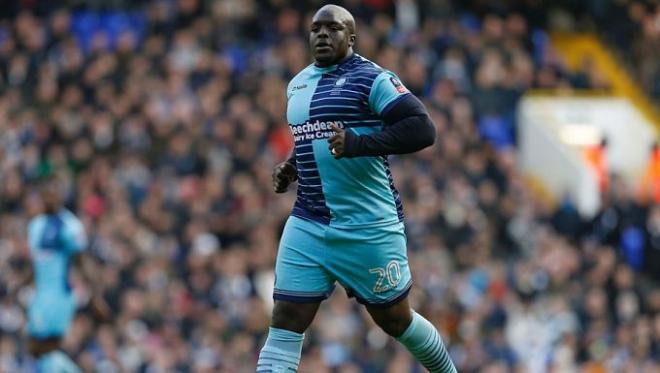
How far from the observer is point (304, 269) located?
28.5 ft

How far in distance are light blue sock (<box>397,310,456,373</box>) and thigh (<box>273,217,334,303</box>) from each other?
0.58m

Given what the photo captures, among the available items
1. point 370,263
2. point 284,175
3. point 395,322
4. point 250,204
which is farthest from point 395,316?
point 250,204

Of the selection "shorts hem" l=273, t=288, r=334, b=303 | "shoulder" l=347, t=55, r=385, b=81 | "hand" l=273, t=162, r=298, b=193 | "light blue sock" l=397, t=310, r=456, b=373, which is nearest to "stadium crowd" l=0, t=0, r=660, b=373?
"hand" l=273, t=162, r=298, b=193

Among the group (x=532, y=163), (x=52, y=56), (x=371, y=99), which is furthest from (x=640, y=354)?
(x=371, y=99)

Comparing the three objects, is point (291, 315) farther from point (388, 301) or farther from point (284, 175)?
point (284, 175)

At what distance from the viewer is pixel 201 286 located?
18.1m

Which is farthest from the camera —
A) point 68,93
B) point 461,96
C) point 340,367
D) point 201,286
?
point 461,96

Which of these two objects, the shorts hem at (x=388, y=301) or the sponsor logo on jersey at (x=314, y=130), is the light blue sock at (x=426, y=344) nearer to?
the shorts hem at (x=388, y=301)

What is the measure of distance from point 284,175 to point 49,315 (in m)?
4.59

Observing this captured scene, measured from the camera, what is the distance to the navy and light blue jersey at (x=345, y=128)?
853 cm

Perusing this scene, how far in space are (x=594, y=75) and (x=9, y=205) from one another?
35.4 ft

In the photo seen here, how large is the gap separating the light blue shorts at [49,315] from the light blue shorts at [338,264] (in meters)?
4.76

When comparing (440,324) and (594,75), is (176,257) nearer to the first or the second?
(440,324)

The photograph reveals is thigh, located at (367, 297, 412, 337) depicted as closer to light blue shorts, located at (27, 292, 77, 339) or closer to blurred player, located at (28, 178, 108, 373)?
blurred player, located at (28, 178, 108, 373)
